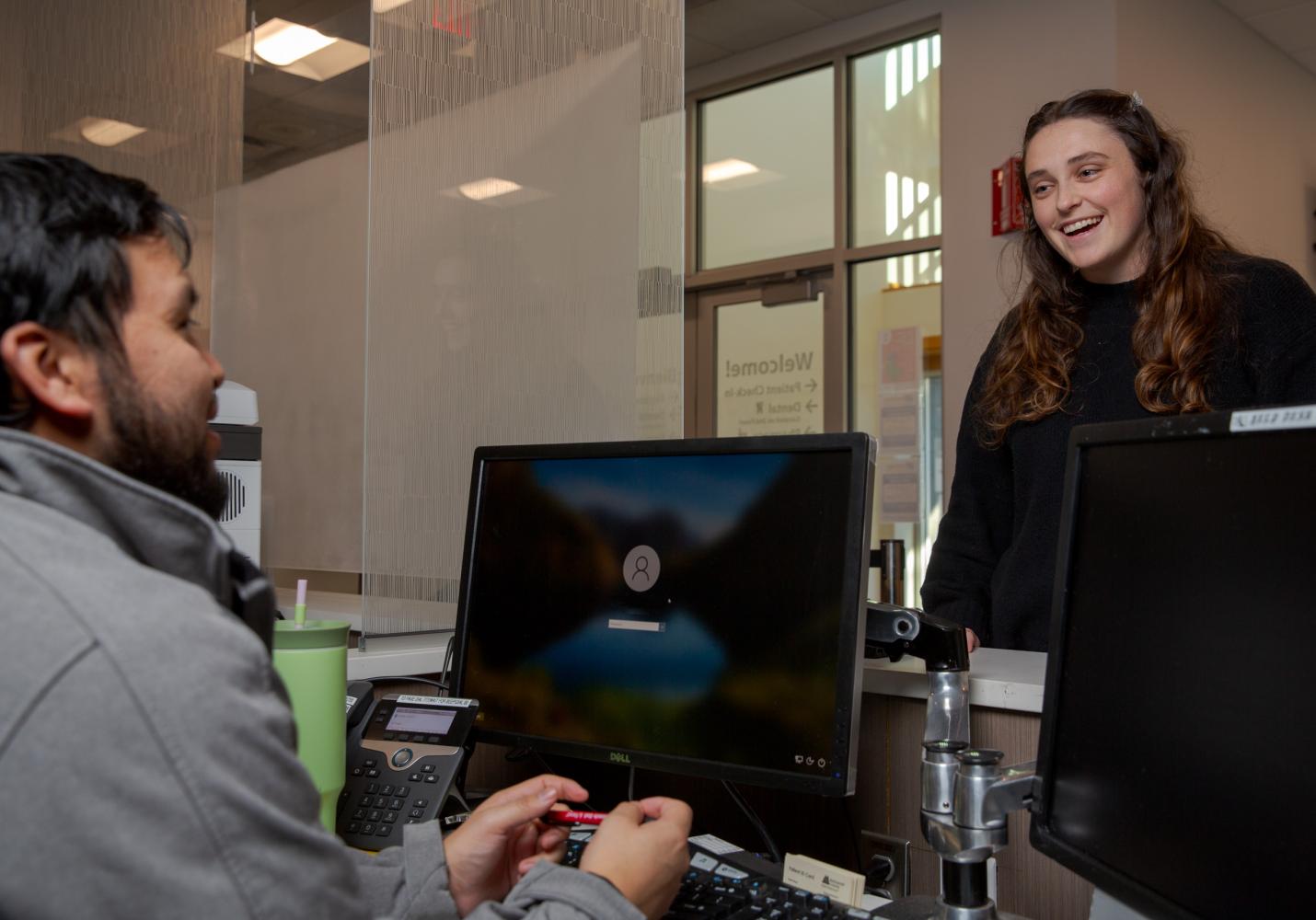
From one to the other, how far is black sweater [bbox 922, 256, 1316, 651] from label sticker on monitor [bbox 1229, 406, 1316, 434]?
3.04 feet

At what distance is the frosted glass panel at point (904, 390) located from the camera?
4.49m

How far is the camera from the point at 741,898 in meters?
0.97

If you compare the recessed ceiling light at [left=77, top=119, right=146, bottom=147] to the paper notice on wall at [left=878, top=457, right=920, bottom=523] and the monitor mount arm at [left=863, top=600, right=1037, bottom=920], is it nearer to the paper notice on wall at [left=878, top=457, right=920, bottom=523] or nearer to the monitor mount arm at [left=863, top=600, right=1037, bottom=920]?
the monitor mount arm at [left=863, top=600, right=1037, bottom=920]

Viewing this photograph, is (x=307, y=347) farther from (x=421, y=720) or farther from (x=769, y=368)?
(x=769, y=368)

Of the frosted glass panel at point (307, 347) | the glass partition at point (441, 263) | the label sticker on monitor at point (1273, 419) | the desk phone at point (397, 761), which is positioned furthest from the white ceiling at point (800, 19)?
the label sticker on monitor at point (1273, 419)

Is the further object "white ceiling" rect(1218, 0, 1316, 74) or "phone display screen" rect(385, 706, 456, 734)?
"white ceiling" rect(1218, 0, 1316, 74)

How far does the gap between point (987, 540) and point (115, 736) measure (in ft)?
4.48

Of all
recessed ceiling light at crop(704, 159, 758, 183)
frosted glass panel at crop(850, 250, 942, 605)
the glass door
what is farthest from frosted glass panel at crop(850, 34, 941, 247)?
recessed ceiling light at crop(704, 159, 758, 183)

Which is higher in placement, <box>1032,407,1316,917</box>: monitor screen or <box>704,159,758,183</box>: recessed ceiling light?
<box>704,159,758,183</box>: recessed ceiling light

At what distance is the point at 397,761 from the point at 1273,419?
0.94m

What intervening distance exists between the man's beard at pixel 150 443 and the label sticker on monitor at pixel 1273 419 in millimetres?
648

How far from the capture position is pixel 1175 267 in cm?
163

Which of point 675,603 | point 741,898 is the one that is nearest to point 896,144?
point 675,603

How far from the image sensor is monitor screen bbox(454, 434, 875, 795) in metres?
1.06
